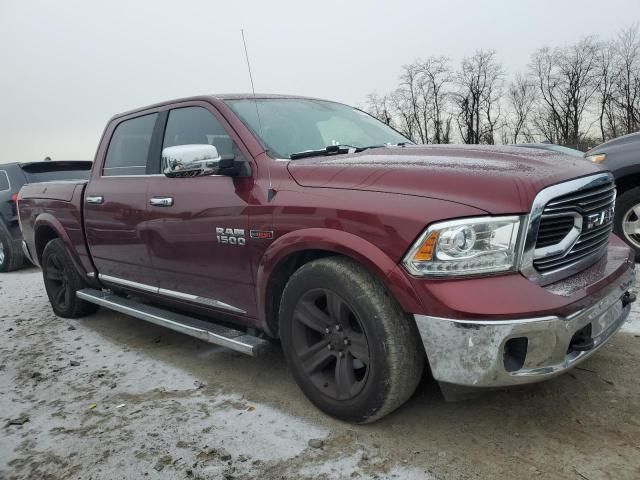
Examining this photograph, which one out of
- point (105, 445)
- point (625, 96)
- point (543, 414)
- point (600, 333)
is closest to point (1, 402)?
point (105, 445)

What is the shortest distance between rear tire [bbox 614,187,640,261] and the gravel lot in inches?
71.0

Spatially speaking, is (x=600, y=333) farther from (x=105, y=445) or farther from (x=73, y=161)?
(x=73, y=161)

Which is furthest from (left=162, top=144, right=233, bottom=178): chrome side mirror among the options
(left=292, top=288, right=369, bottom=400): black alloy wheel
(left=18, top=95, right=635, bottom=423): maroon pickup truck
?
(left=292, top=288, right=369, bottom=400): black alloy wheel

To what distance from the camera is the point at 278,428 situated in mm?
2693

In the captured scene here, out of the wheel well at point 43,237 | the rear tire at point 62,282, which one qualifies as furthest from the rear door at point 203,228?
the wheel well at point 43,237

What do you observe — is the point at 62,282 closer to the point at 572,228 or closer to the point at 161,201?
the point at 161,201

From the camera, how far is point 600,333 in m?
2.40

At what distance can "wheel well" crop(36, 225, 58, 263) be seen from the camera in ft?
16.9

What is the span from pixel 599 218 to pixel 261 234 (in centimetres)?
172

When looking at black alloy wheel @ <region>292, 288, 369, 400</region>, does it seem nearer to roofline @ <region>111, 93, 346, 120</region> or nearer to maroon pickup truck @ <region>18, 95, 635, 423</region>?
maroon pickup truck @ <region>18, 95, 635, 423</region>

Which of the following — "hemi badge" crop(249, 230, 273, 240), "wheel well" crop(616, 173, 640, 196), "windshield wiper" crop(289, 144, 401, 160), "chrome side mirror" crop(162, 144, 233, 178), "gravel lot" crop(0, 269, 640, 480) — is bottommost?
"gravel lot" crop(0, 269, 640, 480)

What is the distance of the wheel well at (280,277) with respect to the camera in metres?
2.76

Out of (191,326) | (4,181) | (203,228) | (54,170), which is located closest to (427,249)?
(203,228)

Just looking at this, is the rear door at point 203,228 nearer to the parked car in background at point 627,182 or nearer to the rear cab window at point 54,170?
the parked car in background at point 627,182
